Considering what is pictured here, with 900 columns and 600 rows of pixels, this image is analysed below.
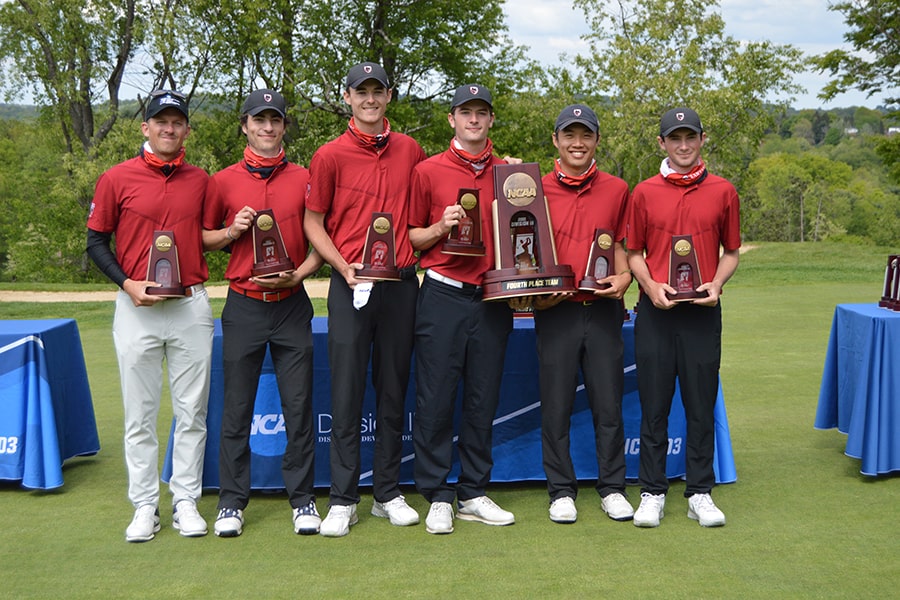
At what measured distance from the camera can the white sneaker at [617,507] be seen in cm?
478

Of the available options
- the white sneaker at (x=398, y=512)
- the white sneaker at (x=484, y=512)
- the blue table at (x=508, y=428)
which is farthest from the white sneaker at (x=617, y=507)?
the white sneaker at (x=398, y=512)

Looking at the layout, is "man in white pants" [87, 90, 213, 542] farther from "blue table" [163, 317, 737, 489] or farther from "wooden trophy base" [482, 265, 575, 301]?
"wooden trophy base" [482, 265, 575, 301]

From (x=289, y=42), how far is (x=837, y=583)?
95.6 feet

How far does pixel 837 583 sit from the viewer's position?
3848 mm

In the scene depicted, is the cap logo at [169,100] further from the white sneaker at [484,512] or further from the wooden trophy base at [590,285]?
the white sneaker at [484,512]

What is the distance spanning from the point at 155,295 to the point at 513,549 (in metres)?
2.13

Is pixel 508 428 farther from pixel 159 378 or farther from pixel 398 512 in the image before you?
pixel 159 378

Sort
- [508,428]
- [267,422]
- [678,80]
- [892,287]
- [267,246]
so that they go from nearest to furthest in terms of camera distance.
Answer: [267,246] → [267,422] → [508,428] → [892,287] → [678,80]

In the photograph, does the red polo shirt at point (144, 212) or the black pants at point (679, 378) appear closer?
the red polo shirt at point (144, 212)

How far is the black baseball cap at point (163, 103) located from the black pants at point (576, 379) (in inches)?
84.5

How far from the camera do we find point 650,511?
4.68 metres

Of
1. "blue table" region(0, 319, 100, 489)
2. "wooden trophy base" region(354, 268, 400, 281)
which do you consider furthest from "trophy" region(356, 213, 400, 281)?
"blue table" region(0, 319, 100, 489)

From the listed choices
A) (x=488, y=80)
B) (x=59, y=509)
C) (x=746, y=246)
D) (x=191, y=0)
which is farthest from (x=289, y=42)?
(x=59, y=509)

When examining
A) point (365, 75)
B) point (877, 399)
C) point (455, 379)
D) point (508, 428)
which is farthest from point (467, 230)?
point (877, 399)
